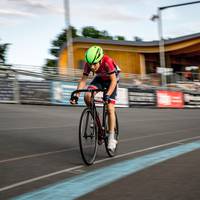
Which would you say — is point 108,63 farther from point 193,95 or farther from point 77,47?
point 77,47

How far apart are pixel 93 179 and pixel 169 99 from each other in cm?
2568

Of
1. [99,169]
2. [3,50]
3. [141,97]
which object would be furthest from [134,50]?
[99,169]

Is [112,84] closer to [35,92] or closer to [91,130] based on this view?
[91,130]

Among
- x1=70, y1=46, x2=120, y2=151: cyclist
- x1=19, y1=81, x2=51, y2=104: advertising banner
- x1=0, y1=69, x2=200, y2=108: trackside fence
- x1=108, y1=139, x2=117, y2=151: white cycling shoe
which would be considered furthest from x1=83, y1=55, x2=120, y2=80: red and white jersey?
x1=19, y1=81, x2=51, y2=104: advertising banner

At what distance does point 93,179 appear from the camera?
5.65 meters

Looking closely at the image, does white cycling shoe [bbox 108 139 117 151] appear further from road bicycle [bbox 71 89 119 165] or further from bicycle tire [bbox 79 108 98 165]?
bicycle tire [bbox 79 108 98 165]

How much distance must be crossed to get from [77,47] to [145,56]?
8.52m

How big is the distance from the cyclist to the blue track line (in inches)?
26.1

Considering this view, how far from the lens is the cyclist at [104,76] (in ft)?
22.3

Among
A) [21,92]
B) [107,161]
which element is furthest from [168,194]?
[21,92]

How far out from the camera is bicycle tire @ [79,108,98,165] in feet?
21.9

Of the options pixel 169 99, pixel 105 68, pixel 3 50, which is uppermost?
pixel 3 50

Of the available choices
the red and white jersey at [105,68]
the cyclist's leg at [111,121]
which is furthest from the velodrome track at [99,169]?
the red and white jersey at [105,68]

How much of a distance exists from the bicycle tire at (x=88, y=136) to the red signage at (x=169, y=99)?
2294 centimetres
